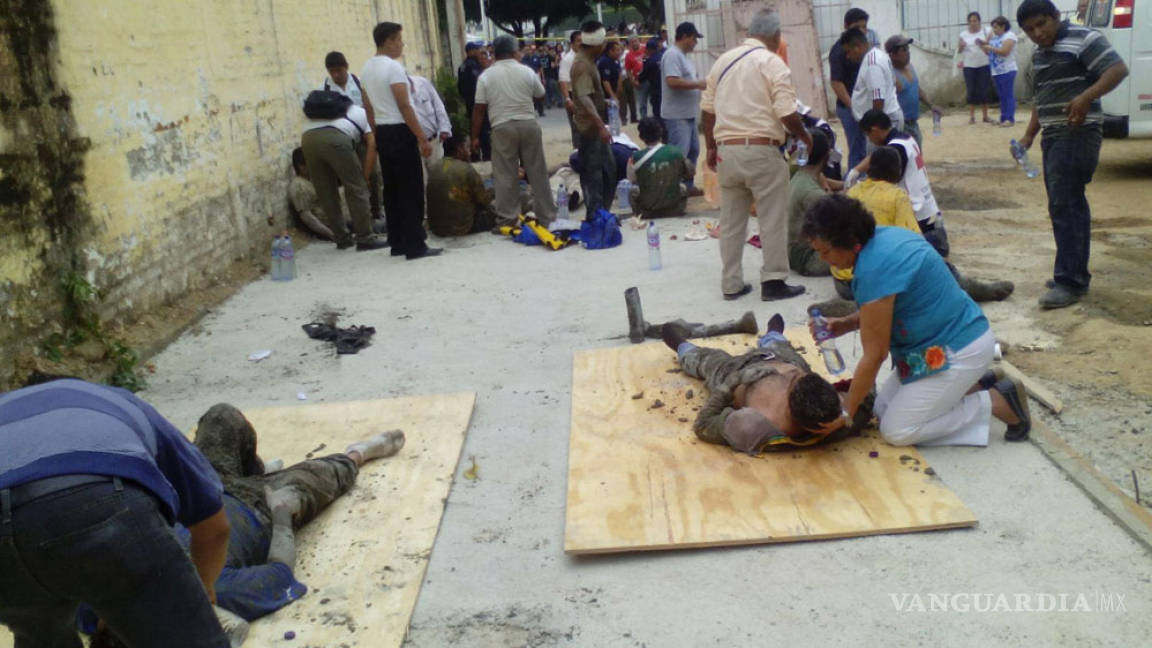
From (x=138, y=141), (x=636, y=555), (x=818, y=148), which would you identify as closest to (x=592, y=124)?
(x=818, y=148)

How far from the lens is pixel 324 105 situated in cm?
1039

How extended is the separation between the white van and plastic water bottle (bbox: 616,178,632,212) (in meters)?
5.07

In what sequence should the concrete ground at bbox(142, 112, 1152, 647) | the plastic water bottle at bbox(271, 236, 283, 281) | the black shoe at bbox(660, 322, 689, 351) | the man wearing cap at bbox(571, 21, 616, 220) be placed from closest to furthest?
1. the concrete ground at bbox(142, 112, 1152, 647)
2. the black shoe at bbox(660, 322, 689, 351)
3. the plastic water bottle at bbox(271, 236, 283, 281)
4. the man wearing cap at bbox(571, 21, 616, 220)

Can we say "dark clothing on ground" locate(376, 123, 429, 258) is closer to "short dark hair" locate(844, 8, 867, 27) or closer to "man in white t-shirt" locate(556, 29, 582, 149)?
"man in white t-shirt" locate(556, 29, 582, 149)

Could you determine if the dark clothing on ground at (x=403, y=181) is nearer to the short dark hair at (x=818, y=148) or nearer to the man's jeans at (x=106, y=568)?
the short dark hair at (x=818, y=148)

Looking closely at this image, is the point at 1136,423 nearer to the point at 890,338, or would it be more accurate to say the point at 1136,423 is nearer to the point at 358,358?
the point at 890,338

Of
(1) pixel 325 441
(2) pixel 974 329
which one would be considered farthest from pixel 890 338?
(1) pixel 325 441

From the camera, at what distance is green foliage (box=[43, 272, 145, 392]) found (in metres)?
6.60

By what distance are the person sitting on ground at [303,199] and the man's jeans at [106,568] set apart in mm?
9018

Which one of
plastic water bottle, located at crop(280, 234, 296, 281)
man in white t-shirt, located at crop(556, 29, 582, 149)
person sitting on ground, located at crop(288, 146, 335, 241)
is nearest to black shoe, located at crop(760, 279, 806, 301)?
man in white t-shirt, located at crop(556, 29, 582, 149)

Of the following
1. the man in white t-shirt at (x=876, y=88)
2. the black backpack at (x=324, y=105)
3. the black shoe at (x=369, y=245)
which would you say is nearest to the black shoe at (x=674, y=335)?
the man in white t-shirt at (x=876, y=88)

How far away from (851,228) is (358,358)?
12.3 feet

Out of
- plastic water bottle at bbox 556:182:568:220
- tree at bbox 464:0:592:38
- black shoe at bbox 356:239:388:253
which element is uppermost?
tree at bbox 464:0:592:38

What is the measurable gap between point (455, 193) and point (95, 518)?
8.78 meters
